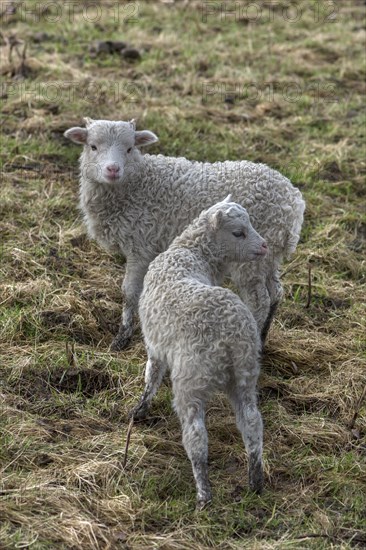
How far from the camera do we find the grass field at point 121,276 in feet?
15.1

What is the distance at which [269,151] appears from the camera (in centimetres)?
916

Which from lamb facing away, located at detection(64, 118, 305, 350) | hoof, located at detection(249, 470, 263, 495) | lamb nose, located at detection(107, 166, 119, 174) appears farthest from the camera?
lamb nose, located at detection(107, 166, 119, 174)

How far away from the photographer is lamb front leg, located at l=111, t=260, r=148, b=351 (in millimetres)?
6359

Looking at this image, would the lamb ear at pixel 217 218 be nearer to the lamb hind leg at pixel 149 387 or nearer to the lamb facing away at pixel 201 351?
the lamb facing away at pixel 201 351

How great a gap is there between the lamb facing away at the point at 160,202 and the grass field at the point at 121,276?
427 mm

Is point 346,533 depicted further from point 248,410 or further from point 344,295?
point 344,295

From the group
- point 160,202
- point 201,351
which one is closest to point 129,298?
point 160,202

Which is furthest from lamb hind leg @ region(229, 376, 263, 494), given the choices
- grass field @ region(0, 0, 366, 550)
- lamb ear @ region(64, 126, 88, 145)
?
lamb ear @ region(64, 126, 88, 145)

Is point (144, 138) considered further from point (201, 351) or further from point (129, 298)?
point (201, 351)

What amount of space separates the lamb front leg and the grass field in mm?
104

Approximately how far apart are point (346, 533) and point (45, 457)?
162cm

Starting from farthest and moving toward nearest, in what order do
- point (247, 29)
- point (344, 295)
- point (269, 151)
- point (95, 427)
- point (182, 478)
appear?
point (247, 29) → point (269, 151) → point (344, 295) → point (95, 427) → point (182, 478)

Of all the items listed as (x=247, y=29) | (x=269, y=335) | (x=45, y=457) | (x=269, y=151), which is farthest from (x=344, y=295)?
(x=247, y=29)

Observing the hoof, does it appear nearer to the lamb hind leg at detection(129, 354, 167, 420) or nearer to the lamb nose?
the lamb hind leg at detection(129, 354, 167, 420)
